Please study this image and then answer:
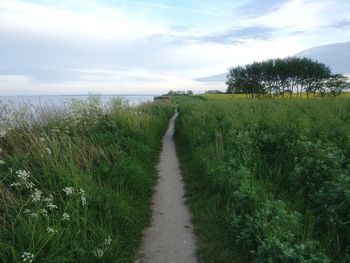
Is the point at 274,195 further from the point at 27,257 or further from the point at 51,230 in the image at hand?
the point at 27,257

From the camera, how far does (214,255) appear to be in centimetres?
435

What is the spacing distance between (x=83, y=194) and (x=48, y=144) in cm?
234

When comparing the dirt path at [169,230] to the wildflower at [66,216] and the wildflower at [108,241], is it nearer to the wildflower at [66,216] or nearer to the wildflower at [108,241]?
the wildflower at [108,241]

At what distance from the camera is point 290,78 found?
68312mm

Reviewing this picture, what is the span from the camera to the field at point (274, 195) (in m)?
3.93

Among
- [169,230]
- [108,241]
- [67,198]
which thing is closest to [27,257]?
[108,241]

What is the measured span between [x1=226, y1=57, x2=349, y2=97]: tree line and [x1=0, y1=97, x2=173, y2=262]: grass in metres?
62.0

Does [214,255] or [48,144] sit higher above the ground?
[48,144]

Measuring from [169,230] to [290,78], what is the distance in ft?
226

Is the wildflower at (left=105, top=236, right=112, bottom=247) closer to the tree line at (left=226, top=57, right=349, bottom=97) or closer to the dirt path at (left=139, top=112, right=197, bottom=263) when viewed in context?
the dirt path at (left=139, top=112, right=197, bottom=263)

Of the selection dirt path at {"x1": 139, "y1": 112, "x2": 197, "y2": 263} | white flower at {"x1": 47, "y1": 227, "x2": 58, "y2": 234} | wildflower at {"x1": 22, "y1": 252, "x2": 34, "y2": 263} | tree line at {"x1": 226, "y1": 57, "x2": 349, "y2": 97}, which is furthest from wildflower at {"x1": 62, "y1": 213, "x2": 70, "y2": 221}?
tree line at {"x1": 226, "y1": 57, "x2": 349, "y2": 97}

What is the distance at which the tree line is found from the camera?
2601 inches

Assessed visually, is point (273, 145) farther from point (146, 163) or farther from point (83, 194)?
point (83, 194)

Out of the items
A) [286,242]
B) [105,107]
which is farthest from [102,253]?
[105,107]
